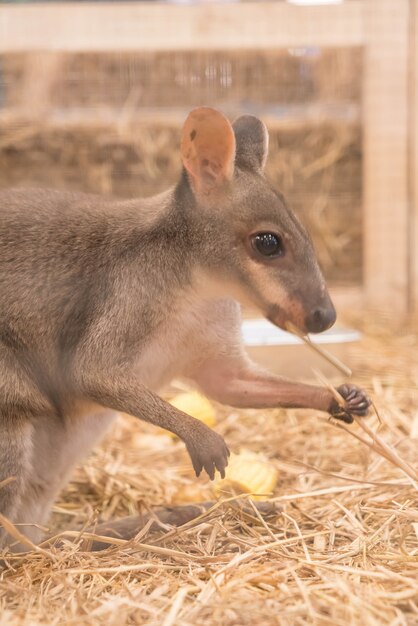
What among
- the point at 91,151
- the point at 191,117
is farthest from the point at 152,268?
the point at 91,151

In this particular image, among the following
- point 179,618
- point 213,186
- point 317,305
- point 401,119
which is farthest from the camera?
point 401,119

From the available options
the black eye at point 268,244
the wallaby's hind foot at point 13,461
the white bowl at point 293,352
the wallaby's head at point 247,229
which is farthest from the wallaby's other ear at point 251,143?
the white bowl at point 293,352

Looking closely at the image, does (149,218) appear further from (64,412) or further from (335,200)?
(335,200)

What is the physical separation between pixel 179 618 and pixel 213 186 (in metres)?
1.47

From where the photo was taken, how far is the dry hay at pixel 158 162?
6699 mm

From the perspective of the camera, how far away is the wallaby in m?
3.03

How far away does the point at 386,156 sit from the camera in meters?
6.76

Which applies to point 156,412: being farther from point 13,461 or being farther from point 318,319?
point 318,319

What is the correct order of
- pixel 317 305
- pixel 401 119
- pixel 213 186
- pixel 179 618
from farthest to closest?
pixel 401 119
pixel 213 186
pixel 317 305
pixel 179 618

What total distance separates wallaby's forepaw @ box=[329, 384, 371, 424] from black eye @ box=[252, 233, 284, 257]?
1.95 ft

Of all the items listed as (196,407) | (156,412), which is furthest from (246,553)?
(196,407)

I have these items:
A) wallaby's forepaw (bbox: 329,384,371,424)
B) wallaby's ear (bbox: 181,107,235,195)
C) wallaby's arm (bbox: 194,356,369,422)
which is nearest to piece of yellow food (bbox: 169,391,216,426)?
wallaby's arm (bbox: 194,356,369,422)

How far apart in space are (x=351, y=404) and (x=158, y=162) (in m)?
4.01

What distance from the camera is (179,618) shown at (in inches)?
94.2
